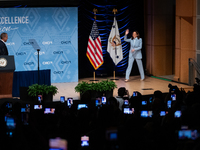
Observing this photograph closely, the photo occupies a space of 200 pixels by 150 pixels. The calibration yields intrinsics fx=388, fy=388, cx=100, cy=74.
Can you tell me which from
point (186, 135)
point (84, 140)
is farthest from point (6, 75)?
point (186, 135)

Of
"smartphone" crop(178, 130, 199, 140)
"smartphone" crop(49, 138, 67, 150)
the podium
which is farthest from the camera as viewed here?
the podium

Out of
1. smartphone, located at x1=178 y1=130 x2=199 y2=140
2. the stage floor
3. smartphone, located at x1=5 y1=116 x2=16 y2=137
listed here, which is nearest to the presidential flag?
the stage floor

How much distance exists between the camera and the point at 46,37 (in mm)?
13766

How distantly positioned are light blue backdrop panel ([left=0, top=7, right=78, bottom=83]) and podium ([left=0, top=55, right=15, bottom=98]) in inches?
103

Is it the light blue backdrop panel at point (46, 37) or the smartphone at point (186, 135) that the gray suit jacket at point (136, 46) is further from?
the smartphone at point (186, 135)

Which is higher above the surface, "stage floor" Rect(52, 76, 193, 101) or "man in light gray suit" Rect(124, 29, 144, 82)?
"man in light gray suit" Rect(124, 29, 144, 82)

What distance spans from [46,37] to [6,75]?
3.22m

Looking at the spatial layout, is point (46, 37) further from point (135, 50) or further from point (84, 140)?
point (84, 140)

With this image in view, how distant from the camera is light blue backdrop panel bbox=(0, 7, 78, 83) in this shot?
13.4 m

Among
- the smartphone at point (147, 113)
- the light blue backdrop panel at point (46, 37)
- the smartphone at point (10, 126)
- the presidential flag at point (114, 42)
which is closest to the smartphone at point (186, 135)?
the smartphone at point (147, 113)

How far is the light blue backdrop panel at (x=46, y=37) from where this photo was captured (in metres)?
13.4

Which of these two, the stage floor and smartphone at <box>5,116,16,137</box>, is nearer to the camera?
smartphone at <box>5,116,16,137</box>

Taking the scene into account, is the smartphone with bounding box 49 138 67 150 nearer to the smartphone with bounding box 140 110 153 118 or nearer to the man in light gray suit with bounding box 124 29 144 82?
the smartphone with bounding box 140 110 153 118

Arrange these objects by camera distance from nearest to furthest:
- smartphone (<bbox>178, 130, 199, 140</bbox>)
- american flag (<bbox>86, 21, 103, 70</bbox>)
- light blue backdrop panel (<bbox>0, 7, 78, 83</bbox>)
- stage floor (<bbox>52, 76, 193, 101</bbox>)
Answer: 1. smartphone (<bbox>178, 130, 199, 140</bbox>)
2. stage floor (<bbox>52, 76, 193, 101</bbox>)
3. light blue backdrop panel (<bbox>0, 7, 78, 83</bbox>)
4. american flag (<bbox>86, 21, 103, 70</bbox>)
